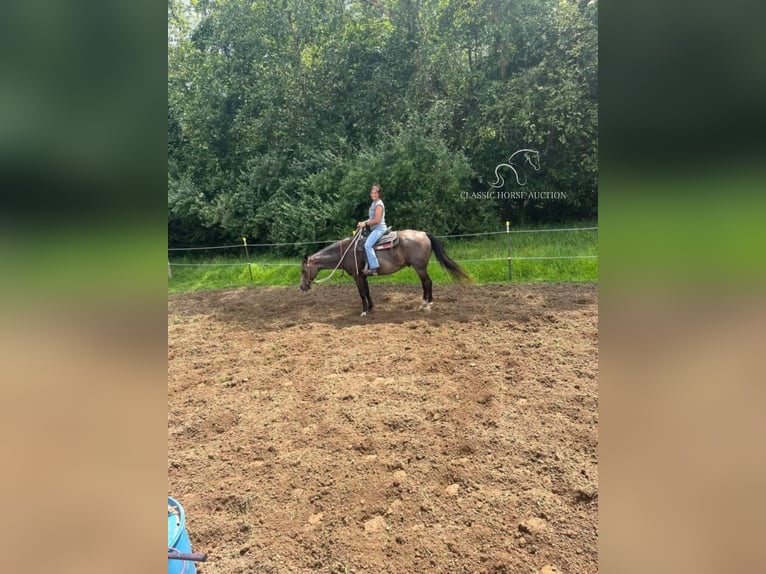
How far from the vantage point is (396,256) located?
5770mm

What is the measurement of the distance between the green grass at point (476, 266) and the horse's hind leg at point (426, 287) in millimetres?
1491

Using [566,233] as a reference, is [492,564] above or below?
below

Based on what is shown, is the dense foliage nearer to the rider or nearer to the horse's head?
the horse's head

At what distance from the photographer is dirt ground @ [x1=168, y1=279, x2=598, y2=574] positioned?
1.98 m

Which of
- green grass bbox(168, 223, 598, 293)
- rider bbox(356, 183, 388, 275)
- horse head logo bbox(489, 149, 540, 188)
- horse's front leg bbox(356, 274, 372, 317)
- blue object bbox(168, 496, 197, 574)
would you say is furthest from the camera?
horse head logo bbox(489, 149, 540, 188)

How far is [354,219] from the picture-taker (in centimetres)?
923

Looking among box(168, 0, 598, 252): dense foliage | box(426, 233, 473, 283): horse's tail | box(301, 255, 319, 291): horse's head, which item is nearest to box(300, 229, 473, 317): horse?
box(426, 233, 473, 283): horse's tail

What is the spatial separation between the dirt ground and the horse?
71 cm

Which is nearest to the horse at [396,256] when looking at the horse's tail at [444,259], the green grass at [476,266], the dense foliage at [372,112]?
the horse's tail at [444,259]

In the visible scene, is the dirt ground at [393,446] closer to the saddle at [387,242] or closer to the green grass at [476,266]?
the saddle at [387,242]

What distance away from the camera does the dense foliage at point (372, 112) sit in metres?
8.81
